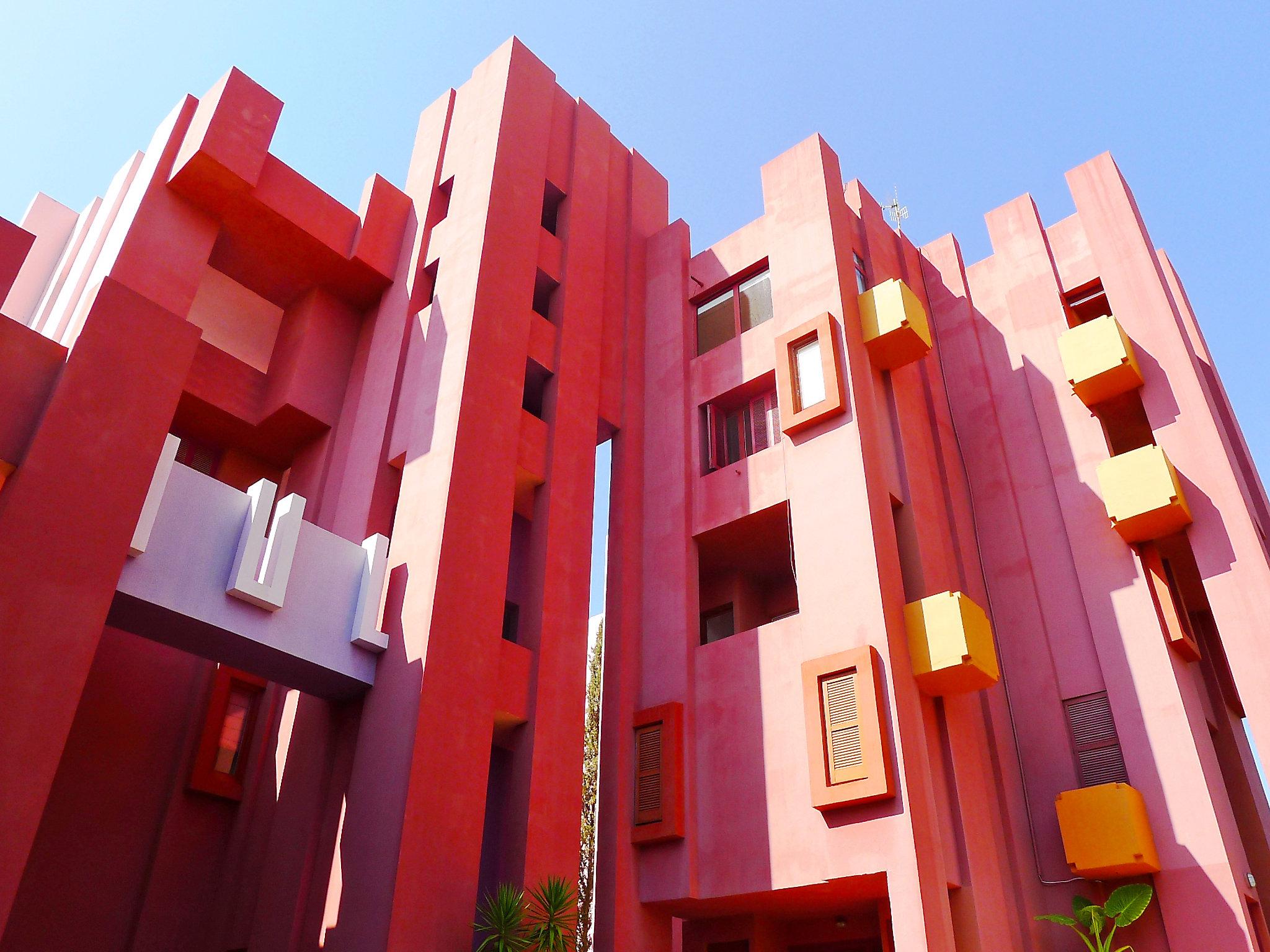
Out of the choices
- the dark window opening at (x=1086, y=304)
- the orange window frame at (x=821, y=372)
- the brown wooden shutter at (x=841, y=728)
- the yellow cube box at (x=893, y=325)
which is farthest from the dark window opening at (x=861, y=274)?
the brown wooden shutter at (x=841, y=728)

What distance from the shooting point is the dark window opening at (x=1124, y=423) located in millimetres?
18219

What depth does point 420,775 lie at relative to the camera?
41.1 ft

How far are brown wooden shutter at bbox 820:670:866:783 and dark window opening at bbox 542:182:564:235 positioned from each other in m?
11.5

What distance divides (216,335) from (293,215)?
12.4 ft

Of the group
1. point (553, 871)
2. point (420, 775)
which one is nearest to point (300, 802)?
point (420, 775)

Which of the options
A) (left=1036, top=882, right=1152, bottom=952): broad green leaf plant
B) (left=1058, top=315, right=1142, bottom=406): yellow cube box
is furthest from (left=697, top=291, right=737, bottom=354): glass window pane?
(left=1036, top=882, right=1152, bottom=952): broad green leaf plant

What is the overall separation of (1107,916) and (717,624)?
8.41m

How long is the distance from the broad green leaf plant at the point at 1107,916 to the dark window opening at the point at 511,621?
932cm

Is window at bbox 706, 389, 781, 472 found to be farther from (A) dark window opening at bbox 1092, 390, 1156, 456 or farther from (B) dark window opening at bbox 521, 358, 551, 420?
(A) dark window opening at bbox 1092, 390, 1156, 456

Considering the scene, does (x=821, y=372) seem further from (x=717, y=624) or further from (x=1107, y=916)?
(x=1107, y=916)

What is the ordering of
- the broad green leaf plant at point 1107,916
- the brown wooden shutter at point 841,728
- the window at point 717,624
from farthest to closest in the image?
the window at point 717,624
the brown wooden shutter at point 841,728
the broad green leaf plant at point 1107,916

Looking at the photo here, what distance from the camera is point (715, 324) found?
20828 mm

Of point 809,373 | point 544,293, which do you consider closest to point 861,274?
point 809,373

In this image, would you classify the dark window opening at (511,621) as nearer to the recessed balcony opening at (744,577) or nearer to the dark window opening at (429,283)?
the recessed balcony opening at (744,577)
